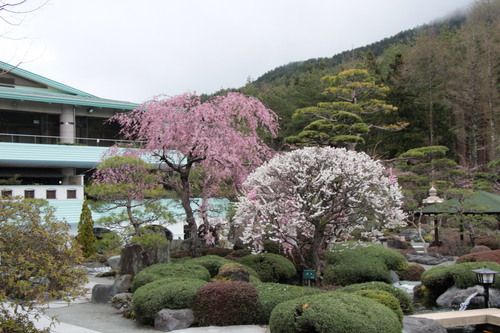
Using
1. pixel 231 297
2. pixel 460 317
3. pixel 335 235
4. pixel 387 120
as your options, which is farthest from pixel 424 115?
pixel 231 297

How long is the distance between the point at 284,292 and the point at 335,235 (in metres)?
4.58

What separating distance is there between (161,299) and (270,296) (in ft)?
7.08

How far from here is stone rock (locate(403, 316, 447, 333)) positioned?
891 centimetres

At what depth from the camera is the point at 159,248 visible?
13.6 meters

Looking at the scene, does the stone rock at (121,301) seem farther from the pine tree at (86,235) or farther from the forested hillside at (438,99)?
the forested hillside at (438,99)

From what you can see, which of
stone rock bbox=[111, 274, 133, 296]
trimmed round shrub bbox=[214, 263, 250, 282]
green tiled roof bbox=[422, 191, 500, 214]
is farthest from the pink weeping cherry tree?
green tiled roof bbox=[422, 191, 500, 214]

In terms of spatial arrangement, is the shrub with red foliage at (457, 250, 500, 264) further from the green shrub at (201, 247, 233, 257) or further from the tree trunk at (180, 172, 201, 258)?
the tree trunk at (180, 172, 201, 258)

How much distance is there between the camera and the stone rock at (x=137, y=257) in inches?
528

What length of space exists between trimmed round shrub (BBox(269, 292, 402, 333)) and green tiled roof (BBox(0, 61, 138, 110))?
1966 cm

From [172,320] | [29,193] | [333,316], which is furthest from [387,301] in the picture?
[29,193]

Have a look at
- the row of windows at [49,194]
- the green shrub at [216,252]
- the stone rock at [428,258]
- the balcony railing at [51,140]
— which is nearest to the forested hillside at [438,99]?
the stone rock at [428,258]

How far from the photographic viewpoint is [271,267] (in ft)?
44.9

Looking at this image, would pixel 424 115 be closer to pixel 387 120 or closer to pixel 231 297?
pixel 387 120

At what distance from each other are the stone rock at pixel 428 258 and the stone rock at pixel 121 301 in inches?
517
